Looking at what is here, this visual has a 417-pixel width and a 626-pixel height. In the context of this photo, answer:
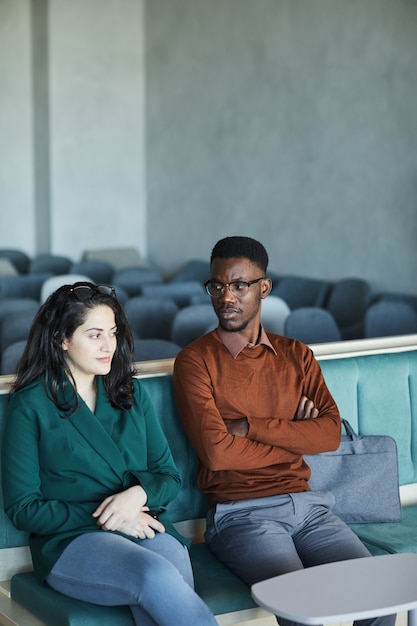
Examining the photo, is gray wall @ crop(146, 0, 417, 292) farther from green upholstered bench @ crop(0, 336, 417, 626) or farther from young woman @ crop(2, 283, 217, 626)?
young woman @ crop(2, 283, 217, 626)

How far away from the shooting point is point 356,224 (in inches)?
304

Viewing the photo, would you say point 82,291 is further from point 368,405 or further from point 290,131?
point 290,131

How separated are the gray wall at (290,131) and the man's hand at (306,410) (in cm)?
439

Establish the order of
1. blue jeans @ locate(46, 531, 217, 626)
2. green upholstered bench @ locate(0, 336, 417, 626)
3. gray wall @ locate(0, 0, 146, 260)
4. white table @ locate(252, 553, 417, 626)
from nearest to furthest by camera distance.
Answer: white table @ locate(252, 553, 417, 626)
blue jeans @ locate(46, 531, 217, 626)
green upholstered bench @ locate(0, 336, 417, 626)
gray wall @ locate(0, 0, 146, 260)

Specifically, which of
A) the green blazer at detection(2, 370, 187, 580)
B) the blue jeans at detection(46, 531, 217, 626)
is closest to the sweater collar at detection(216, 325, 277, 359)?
the green blazer at detection(2, 370, 187, 580)

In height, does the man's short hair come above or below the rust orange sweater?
above

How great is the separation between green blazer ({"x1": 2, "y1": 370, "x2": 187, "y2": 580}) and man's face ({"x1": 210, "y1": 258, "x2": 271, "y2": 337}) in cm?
45

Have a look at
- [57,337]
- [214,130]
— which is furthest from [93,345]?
[214,130]

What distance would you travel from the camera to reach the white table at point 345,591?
2186 millimetres

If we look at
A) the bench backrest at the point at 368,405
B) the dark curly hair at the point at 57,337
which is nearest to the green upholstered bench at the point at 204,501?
the bench backrest at the point at 368,405

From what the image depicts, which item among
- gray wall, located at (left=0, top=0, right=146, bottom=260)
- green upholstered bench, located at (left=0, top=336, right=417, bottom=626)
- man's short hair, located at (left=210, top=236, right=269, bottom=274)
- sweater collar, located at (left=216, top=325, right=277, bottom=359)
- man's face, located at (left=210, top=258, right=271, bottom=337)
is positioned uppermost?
gray wall, located at (left=0, top=0, right=146, bottom=260)

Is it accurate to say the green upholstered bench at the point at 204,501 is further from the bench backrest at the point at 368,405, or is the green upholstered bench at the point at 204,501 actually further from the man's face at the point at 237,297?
the man's face at the point at 237,297

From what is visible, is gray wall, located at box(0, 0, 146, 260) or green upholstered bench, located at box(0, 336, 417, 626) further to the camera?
gray wall, located at box(0, 0, 146, 260)

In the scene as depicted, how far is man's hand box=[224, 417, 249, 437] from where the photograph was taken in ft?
9.48
